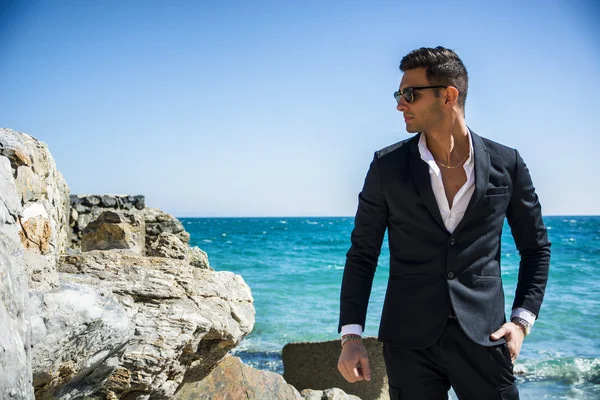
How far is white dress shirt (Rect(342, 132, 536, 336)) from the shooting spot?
8.21 feet

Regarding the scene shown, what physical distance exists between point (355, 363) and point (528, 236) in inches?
35.2

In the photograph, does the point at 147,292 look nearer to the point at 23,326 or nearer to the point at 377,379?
the point at 23,326

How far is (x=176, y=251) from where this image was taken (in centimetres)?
467

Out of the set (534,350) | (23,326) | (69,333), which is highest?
(23,326)

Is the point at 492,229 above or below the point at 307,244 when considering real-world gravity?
above

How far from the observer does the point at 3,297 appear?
179 cm

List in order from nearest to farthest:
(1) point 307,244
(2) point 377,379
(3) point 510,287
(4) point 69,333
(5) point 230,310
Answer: (4) point 69,333
(5) point 230,310
(2) point 377,379
(3) point 510,287
(1) point 307,244

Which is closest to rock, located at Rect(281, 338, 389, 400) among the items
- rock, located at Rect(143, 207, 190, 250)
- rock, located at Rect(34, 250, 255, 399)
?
rock, located at Rect(143, 207, 190, 250)

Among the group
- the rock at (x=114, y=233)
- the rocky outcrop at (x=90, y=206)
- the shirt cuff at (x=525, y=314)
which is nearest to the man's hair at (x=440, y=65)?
the shirt cuff at (x=525, y=314)

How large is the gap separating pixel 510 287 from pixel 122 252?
17424 millimetres

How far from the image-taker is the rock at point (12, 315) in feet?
5.61

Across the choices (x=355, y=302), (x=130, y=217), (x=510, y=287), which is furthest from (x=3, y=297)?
(x=510, y=287)

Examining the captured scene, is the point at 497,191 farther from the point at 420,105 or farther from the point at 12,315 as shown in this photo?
the point at 12,315

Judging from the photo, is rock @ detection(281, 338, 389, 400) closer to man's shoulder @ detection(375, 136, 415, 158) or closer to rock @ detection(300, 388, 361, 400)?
rock @ detection(300, 388, 361, 400)
